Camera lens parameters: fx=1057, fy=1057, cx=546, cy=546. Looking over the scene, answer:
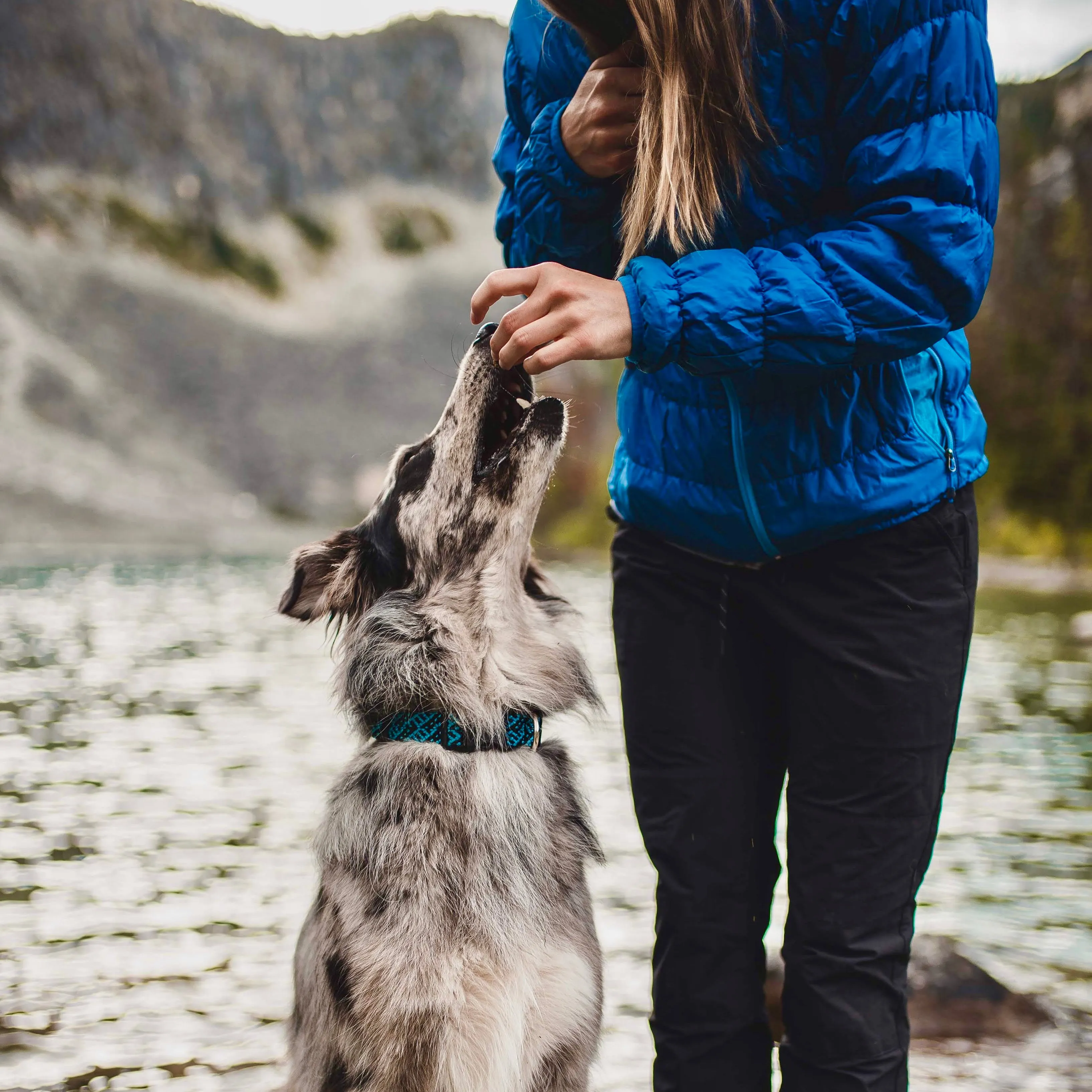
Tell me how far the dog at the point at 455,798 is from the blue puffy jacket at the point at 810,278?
48 centimetres

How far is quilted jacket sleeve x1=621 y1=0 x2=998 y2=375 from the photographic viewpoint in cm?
158

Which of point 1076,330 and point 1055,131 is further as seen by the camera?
point 1055,131

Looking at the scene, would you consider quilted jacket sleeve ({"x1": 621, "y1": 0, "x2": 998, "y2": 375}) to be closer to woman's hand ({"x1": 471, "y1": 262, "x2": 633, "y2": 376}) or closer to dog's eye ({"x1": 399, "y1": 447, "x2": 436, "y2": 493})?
woman's hand ({"x1": 471, "y1": 262, "x2": 633, "y2": 376})

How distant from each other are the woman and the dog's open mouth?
374 mm

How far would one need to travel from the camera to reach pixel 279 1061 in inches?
121

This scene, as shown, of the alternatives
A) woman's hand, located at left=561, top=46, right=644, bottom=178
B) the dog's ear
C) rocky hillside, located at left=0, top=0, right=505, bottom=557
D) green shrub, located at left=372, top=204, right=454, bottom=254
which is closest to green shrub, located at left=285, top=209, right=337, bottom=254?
rocky hillside, located at left=0, top=0, right=505, bottom=557

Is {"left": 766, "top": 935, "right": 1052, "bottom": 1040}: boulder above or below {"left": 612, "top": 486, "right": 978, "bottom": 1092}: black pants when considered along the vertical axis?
below

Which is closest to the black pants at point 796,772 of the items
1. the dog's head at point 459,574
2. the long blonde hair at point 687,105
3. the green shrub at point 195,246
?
the dog's head at point 459,574

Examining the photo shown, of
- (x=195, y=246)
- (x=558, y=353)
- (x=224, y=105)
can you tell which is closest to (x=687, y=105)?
(x=558, y=353)

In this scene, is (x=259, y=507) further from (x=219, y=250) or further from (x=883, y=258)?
(x=883, y=258)

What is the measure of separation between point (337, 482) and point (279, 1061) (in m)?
80.9

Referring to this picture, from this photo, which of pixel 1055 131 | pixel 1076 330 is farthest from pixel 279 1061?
pixel 1055 131

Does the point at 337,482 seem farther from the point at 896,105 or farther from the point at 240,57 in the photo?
the point at 896,105

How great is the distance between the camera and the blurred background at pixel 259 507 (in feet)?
11.9
